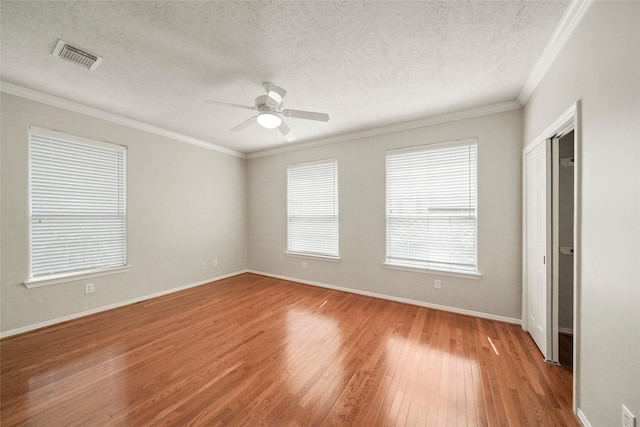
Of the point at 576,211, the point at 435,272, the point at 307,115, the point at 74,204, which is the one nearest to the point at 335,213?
the point at 435,272

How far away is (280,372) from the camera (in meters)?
2.01

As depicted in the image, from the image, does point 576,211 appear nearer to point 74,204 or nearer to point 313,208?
point 313,208

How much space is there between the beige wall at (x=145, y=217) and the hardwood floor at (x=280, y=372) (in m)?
0.34

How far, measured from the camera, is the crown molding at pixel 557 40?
5.01ft

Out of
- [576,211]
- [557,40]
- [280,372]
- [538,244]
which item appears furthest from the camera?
[538,244]

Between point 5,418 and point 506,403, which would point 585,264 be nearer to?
point 506,403

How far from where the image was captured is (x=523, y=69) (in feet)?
7.45

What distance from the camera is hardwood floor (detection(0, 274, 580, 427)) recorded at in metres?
1.58

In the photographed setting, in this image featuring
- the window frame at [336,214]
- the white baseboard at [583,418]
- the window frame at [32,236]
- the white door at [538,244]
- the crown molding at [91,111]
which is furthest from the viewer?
the window frame at [336,214]

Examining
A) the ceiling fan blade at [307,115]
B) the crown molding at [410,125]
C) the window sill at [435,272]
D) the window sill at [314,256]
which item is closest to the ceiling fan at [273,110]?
the ceiling fan blade at [307,115]

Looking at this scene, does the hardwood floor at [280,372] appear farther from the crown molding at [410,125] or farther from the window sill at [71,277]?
the crown molding at [410,125]

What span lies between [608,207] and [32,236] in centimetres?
514

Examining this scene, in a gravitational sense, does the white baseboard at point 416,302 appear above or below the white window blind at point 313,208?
below

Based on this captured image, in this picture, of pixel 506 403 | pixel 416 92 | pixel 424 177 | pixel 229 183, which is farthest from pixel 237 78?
pixel 506 403
